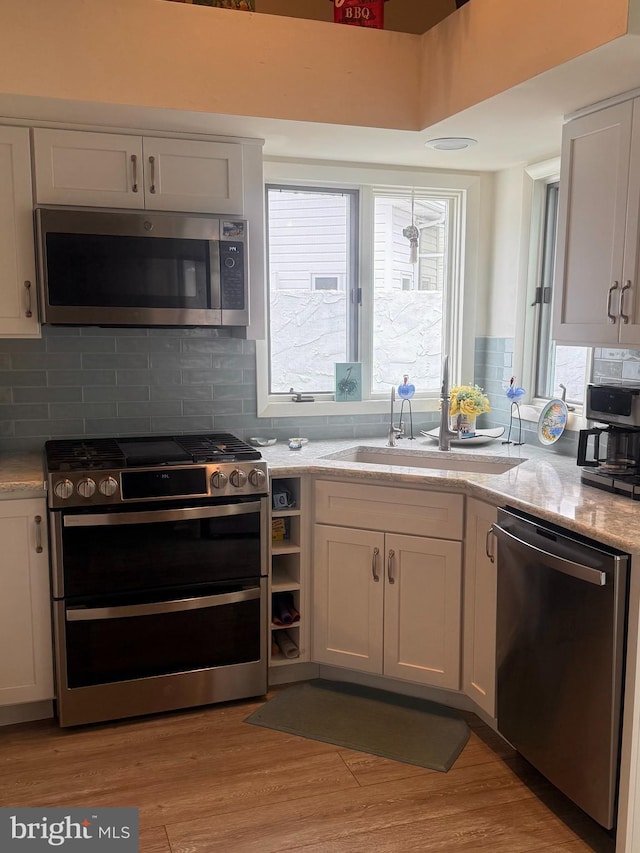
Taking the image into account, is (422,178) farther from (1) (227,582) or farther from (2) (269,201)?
(1) (227,582)

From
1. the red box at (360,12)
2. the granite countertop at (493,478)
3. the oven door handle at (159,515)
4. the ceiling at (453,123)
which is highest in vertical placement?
the red box at (360,12)

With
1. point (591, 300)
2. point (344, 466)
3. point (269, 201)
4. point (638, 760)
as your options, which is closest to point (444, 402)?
point (344, 466)

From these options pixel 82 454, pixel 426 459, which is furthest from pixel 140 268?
pixel 426 459

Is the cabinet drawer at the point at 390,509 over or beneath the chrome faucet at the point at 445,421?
beneath

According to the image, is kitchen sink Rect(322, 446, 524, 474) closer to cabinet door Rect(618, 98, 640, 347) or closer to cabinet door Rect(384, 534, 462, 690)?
cabinet door Rect(384, 534, 462, 690)

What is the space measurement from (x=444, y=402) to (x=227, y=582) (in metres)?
1.23

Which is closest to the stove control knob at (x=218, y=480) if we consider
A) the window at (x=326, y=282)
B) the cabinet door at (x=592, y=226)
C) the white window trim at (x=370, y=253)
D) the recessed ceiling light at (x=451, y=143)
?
Result: the white window trim at (x=370, y=253)

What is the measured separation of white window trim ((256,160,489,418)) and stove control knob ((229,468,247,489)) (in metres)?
0.71

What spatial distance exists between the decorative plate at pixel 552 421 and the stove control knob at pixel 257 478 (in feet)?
4.09

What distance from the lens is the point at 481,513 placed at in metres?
2.73

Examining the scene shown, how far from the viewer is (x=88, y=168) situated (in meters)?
2.87

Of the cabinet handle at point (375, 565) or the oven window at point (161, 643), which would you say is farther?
the cabinet handle at point (375, 565)

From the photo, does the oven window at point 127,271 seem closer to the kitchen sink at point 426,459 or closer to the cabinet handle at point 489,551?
the kitchen sink at point 426,459

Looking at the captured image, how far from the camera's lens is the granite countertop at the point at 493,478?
7.34 feet
